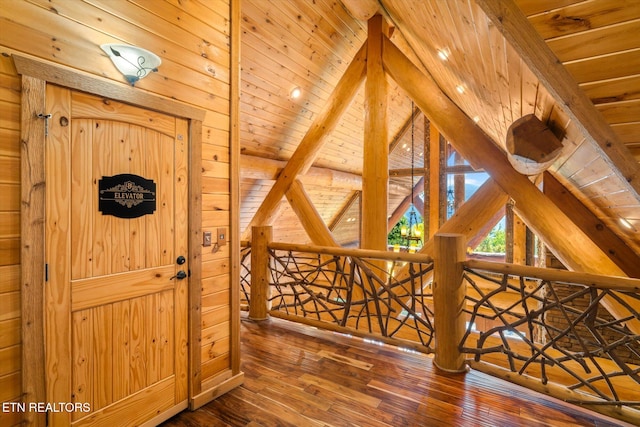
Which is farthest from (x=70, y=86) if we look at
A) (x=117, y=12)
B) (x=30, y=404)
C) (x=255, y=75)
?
(x=255, y=75)

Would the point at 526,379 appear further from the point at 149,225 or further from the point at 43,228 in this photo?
the point at 43,228

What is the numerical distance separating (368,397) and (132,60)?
8.65 ft

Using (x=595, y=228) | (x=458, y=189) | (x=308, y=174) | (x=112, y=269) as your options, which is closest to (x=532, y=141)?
(x=595, y=228)

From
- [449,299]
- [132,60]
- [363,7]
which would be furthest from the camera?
[363,7]

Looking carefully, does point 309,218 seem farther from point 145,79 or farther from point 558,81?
point 558,81

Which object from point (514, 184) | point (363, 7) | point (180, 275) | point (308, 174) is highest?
point (363, 7)

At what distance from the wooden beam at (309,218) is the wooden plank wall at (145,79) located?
1.91 m

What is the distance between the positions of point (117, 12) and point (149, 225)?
120cm

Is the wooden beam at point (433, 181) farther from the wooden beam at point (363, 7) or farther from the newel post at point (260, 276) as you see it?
the newel post at point (260, 276)

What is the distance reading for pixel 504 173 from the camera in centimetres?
286

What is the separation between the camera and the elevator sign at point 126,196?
62.4 inches

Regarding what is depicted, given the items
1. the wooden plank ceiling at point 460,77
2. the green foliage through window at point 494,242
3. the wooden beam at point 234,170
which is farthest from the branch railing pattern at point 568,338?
the green foliage through window at point 494,242


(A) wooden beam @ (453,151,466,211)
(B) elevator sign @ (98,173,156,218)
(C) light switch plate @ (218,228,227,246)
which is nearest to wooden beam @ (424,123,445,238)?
(A) wooden beam @ (453,151,466,211)

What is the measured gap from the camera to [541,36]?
4.06ft
